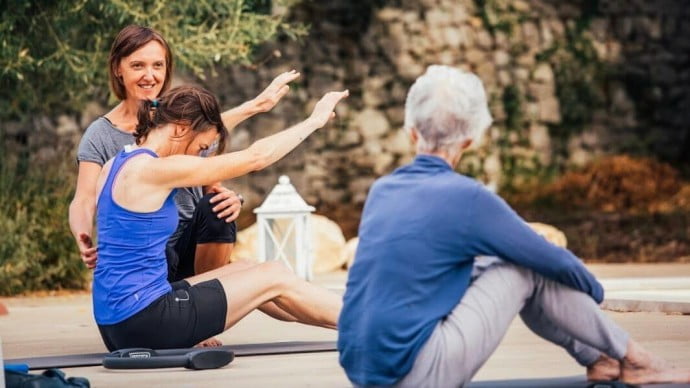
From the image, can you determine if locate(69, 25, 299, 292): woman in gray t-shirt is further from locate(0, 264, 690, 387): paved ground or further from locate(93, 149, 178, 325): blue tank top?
locate(93, 149, 178, 325): blue tank top

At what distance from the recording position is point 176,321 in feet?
16.9

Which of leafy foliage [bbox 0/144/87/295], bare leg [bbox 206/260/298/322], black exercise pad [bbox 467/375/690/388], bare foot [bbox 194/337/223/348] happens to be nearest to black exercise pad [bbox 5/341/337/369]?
bare foot [bbox 194/337/223/348]

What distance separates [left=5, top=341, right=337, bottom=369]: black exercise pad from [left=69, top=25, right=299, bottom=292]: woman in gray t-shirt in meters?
0.37

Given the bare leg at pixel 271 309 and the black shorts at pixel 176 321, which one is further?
the bare leg at pixel 271 309

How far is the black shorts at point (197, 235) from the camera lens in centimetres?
584

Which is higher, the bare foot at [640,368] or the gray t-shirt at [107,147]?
the gray t-shirt at [107,147]

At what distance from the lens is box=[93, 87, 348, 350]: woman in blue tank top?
5.02 metres

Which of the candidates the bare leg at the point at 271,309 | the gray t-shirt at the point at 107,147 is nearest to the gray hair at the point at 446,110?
the bare leg at the point at 271,309

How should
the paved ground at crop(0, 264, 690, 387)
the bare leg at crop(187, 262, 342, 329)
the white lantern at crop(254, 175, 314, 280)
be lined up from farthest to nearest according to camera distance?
the white lantern at crop(254, 175, 314, 280)
the bare leg at crop(187, 262, 342, 329)
the paved ground at crop(0, 264, 690, 387)

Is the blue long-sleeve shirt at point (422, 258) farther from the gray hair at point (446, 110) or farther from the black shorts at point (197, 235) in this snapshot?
the black shorts at point (197, 235)

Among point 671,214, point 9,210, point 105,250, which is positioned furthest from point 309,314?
point 671,214

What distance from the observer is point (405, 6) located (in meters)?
13.9

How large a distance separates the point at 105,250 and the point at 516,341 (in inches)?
68.7

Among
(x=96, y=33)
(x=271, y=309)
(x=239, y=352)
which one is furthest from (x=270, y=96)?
(x=96, y=33)
